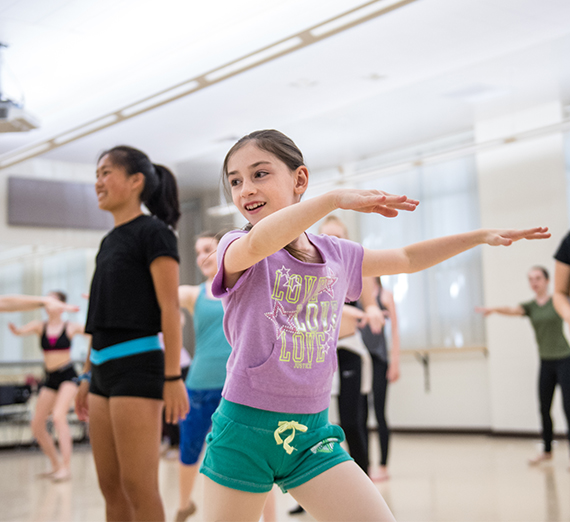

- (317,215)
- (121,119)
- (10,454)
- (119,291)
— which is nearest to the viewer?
(317,215)

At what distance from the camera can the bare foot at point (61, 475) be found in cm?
502

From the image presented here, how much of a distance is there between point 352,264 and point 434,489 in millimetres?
3180

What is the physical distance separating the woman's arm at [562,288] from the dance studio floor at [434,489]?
1157mm

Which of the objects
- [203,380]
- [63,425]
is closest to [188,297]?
[203,380]

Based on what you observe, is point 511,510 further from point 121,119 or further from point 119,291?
point 121,119

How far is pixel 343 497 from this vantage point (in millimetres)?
1219

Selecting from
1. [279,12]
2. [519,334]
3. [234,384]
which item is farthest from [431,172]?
[234,384]

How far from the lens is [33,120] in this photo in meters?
5.43

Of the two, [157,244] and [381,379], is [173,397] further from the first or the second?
[381,379]

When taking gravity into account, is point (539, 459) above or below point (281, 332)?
below

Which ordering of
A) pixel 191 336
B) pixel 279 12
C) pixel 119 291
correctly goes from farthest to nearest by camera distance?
pixel 191 336 → pixel 279 12 → pixel 119 291

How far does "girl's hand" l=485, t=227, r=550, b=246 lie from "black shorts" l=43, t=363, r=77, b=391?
16.6ft

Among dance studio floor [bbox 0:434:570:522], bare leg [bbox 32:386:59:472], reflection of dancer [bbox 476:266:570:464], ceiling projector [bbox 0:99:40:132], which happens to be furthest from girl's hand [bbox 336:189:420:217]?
bare leg [bbox 32:386:59:472]

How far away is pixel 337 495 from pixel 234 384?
0.28 m
